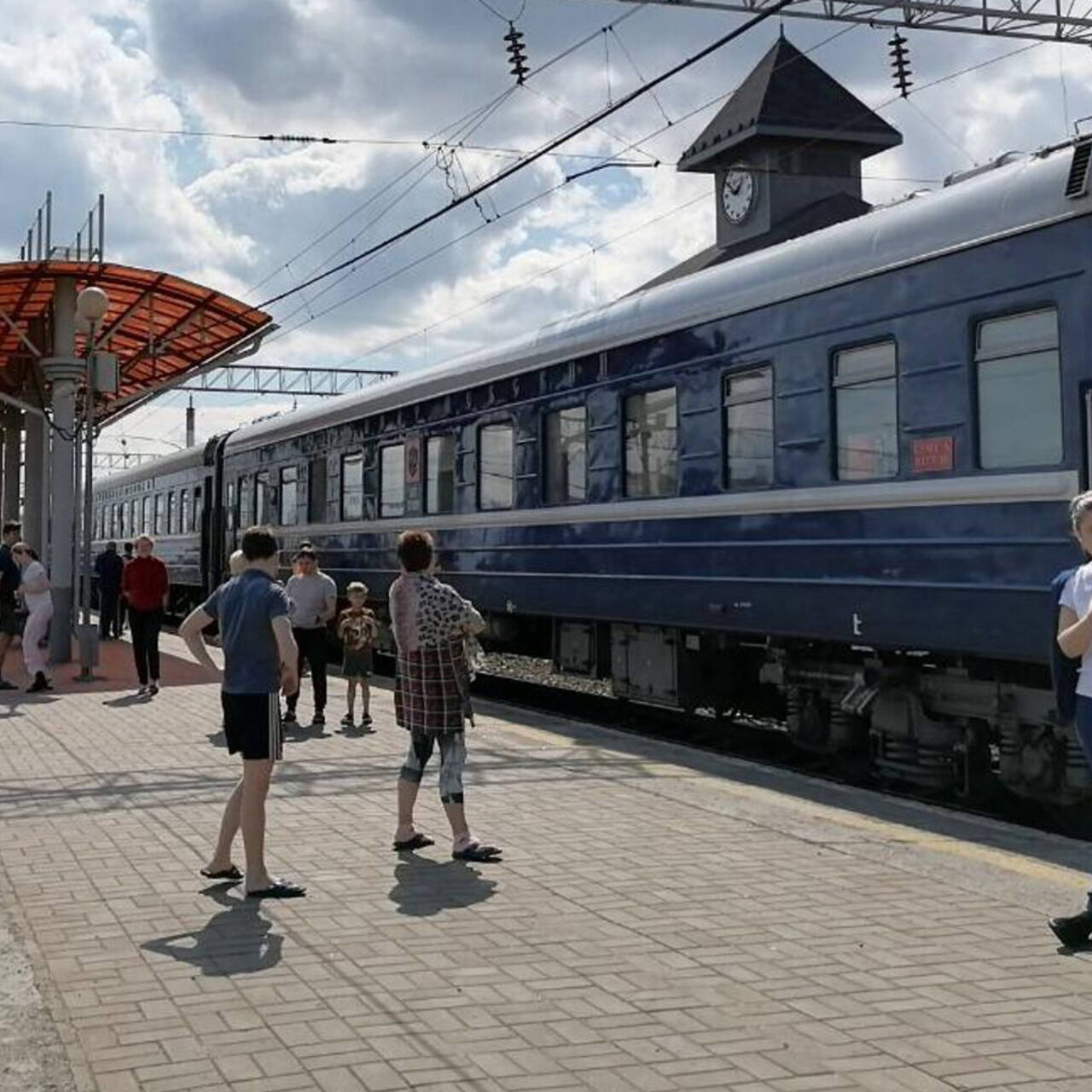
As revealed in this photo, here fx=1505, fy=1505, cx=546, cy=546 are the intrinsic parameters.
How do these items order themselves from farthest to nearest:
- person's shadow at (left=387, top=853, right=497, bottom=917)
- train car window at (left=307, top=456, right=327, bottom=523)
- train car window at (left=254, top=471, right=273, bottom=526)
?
train car window at (left=254, top=471, right=273, bottom=526)
train car window at (left=307, top=456, right=327, bottom=523)
person's shadow at (left=387, top=853, right=497, bottom=917)

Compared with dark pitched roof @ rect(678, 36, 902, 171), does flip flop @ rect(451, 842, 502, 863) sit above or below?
below

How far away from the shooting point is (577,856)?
24.1 ft

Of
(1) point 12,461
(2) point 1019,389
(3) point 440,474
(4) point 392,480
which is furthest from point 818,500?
(1) point 12,461

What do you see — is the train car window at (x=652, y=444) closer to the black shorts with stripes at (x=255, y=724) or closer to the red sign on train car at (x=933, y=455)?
the red sign on train car at (x=933, y=455)

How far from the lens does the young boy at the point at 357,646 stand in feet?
40.5

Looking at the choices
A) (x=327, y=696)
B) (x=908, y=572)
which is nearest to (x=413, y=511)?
(x=327, y=696)

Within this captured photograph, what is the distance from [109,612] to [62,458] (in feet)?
20.0

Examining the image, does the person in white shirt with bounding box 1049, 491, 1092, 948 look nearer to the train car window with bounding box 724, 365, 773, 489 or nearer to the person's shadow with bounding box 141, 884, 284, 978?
the person's shadow with bounding box 141, 884, 284, 978

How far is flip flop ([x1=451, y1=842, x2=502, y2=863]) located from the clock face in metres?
36.2

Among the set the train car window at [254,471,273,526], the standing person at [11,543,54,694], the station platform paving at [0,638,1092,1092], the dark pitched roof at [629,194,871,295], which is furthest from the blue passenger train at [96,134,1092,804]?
the dark pitched roof at [629,194,871,295]

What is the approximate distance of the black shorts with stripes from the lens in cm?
683

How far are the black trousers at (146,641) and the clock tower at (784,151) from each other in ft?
91.2

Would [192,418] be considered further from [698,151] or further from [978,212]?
[978,212]

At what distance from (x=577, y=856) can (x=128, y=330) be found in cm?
1669
